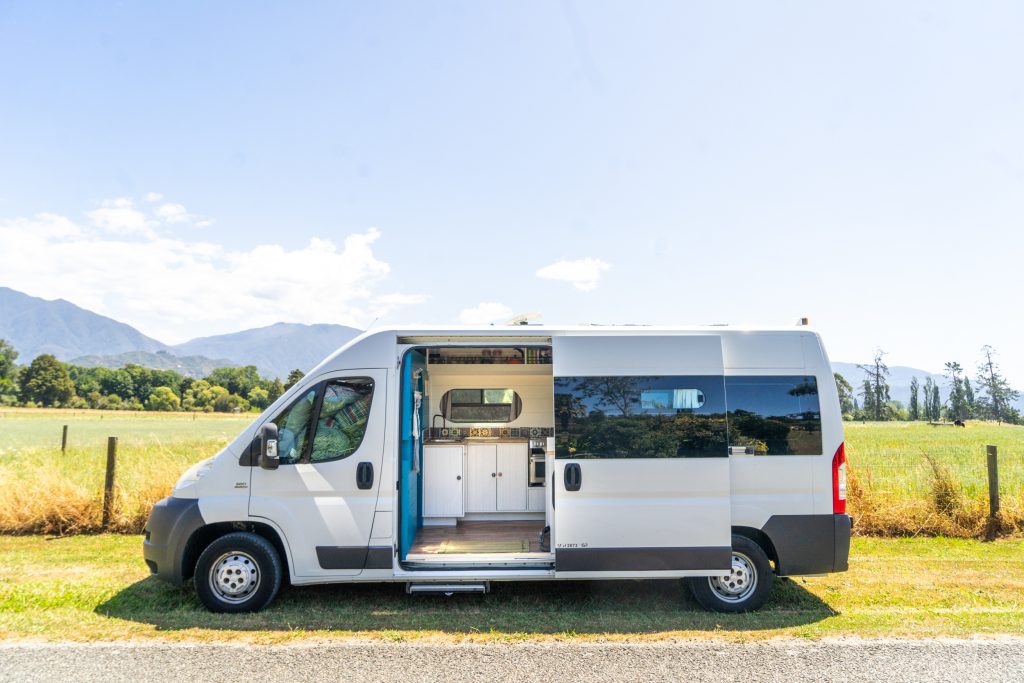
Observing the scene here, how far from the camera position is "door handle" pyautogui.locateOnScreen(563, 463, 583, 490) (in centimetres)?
559

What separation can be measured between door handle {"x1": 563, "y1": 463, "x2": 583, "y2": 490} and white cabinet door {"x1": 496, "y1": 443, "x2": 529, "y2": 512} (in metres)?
3.51

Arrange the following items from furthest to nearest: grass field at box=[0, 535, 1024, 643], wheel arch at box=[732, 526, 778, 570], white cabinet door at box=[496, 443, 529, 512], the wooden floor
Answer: white cabinet door at box=[496, 443, 529, 512], the wooden floor, wheel arch at box=[732, 526, 778, 570], grass field at box=[0, 535, 1024, 643]

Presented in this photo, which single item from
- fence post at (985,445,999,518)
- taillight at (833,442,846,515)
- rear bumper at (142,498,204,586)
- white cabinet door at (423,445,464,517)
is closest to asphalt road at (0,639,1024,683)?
rear bumper at (142,498,204,586)

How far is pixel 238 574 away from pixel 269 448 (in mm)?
1114

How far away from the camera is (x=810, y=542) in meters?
5.70

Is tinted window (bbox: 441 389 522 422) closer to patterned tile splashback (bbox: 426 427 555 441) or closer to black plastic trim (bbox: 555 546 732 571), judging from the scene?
patterned tile splashback (bbox: 426 427 555 441)

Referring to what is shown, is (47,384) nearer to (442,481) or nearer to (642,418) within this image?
(442,481)

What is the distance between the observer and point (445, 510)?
28.9 feet

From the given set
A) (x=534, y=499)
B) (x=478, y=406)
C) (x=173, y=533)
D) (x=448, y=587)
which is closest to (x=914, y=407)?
(x=534, y=499)

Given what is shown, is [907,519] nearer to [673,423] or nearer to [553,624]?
[673,423]

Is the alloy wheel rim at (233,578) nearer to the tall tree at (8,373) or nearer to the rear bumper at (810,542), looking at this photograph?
the rear bumper at (810,542)

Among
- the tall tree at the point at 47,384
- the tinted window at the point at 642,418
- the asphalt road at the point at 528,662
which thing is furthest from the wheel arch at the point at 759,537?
the tall tree at the point at 47,384

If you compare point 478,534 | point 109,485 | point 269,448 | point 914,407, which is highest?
point 914,407

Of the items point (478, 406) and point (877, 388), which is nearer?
point (478, 406)
